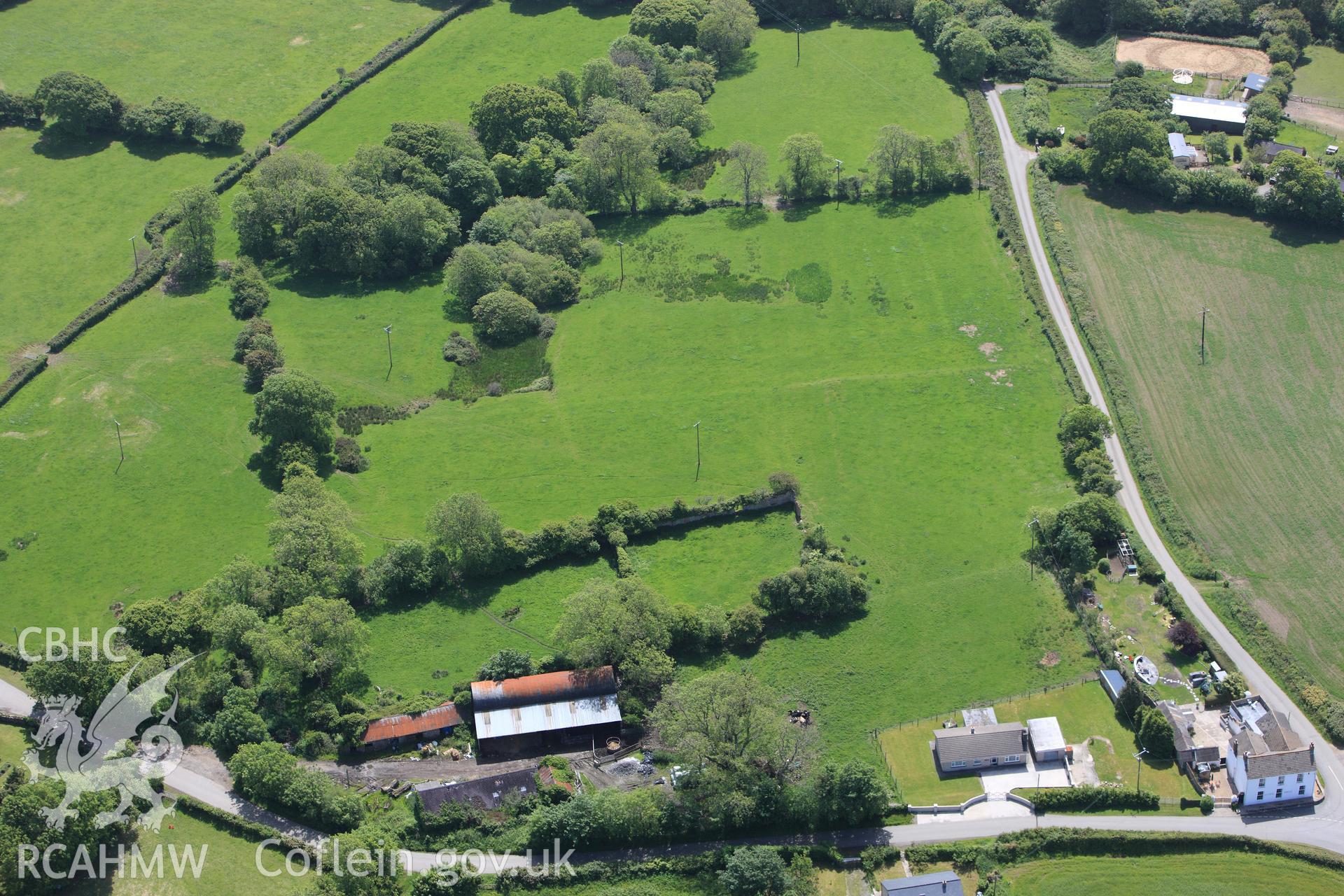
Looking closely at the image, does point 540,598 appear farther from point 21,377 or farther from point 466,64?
point 466,64

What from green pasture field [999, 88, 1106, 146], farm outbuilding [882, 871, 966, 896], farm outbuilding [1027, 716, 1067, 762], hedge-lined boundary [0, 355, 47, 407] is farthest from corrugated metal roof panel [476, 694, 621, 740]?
green pasture field [999, 88, 1106, 146]

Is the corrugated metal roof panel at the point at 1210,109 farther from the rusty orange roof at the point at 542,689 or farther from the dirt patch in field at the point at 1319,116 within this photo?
the rusty orange roof at the point at 542,689

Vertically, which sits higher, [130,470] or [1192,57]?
[1192,57]

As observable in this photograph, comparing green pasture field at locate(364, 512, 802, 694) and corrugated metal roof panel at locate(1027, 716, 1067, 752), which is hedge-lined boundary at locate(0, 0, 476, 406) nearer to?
green pasture field at locate(364, 512, 802, 694)

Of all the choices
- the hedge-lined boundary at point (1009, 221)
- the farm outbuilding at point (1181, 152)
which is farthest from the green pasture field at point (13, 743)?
the farm outbuilding at point (1181, 152)

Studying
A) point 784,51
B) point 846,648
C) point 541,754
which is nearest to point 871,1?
point 784,51

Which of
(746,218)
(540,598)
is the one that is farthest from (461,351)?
(746,218)
